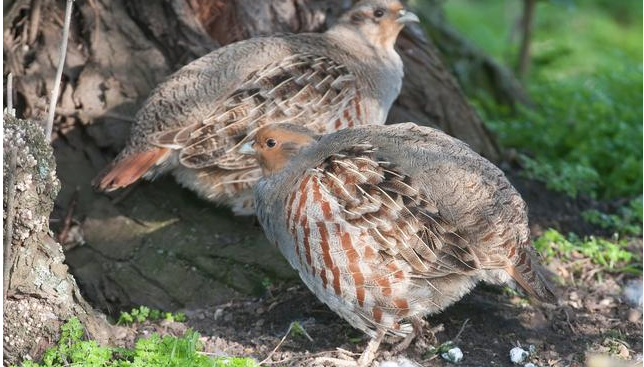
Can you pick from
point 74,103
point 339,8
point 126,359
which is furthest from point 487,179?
point 74,103

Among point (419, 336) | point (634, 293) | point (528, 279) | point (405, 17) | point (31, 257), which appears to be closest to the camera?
point (31, 257)

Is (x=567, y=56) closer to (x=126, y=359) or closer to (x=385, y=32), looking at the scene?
(x=385, y=32)

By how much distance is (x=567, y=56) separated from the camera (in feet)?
33.1

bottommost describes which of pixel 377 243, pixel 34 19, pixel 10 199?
pixel 377 243

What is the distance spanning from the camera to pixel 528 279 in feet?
12.9

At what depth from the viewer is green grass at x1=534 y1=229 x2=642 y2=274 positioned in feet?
16.4

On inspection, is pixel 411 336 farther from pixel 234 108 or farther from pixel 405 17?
pixel 405 17

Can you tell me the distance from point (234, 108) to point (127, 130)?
0.85 metres

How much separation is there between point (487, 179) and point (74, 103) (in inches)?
107

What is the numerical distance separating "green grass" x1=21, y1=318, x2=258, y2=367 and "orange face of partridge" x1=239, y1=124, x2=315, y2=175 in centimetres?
100

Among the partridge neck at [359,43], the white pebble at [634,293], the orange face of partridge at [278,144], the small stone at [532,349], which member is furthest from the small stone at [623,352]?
the partridge neck at [359,43]

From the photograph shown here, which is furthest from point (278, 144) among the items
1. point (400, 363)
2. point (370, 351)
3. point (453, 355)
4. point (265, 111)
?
point (453, 355)

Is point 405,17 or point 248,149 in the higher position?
point 405,17

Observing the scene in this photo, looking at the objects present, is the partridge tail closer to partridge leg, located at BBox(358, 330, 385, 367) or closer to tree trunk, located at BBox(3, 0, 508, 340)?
partridge leg, located at BBox(358, 330, 385, 367)
